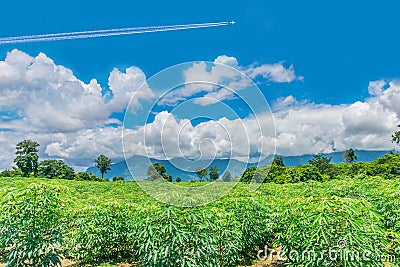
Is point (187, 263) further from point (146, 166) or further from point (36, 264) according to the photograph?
point (36, 264)

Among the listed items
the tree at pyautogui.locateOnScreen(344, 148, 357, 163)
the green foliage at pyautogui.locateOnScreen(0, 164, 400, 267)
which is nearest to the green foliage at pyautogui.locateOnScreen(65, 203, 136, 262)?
the green foliage at pyautogui.locateOnScreen(0, 164, 400, 267)

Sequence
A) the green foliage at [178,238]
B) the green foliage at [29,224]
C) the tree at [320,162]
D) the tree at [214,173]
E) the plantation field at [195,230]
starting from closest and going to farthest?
the plantation field at [195,230]
the green foliage at [178,238]
the green foliage at [29,224]
the tree at [214,173]
the tree at [320,162]

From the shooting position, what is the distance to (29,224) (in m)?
6.14

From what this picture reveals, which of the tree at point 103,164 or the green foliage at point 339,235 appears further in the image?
the tree at point 103,164

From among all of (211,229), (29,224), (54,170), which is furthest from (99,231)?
(54,170)

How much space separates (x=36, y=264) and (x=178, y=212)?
3.31 m

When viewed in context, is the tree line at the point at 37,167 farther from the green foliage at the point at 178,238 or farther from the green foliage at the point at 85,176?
the green foliage at the point at 178,238

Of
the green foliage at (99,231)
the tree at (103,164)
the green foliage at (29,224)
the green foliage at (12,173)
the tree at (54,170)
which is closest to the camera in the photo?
the green foliage at (29,224)

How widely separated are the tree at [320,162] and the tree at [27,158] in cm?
5361

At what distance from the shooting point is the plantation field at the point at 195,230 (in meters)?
5.05

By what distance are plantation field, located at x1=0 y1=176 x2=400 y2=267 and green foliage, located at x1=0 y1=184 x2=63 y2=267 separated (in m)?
0.02

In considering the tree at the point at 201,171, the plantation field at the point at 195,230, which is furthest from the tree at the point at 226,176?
the plantation field at the point at 195,230

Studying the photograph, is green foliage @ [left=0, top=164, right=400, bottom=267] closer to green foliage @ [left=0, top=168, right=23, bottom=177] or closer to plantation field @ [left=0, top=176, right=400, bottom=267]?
plantation field @ [left=0, top=176, right=400, bottom=267]

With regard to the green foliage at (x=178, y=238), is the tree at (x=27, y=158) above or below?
above
